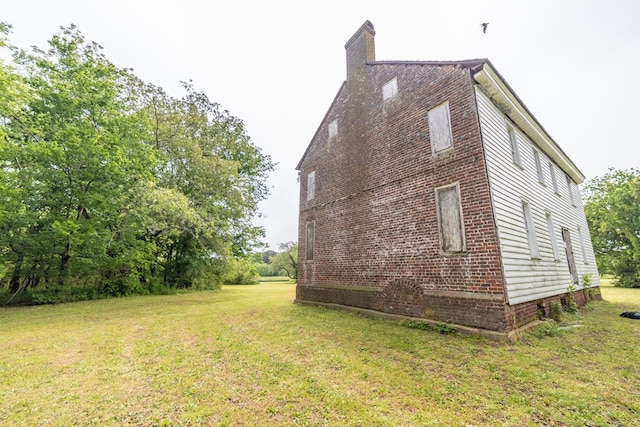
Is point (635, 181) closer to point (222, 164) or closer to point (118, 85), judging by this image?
point (222, 164)

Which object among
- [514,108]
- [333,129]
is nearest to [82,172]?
Result: [333,129]

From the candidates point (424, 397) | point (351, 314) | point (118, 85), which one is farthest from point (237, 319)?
point (118, 85)

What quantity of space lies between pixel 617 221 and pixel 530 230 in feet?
87.8

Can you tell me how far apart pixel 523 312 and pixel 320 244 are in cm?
707

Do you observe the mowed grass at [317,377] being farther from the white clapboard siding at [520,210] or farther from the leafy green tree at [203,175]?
the leafy green tree at [203,175]

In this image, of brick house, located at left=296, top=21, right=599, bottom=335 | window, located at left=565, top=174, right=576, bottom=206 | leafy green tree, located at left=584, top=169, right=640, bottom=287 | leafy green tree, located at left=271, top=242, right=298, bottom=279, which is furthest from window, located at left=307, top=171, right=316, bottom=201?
leafy green tree, located at left=271, top=242, right=298, bottom=279

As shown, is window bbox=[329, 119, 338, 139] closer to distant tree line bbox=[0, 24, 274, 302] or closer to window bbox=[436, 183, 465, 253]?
window bbox=[436, 183, 465, 253]

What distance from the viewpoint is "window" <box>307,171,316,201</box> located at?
1248 cm

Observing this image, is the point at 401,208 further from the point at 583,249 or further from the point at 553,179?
the point at 583,249

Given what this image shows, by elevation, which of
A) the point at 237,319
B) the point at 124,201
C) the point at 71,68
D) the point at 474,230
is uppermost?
the point at 71,68

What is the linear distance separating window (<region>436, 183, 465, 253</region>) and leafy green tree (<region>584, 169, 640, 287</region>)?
28.3m

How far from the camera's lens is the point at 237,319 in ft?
28.6

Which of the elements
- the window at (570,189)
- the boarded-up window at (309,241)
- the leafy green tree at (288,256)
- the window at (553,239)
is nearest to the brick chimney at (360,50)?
the boarded-up window at (309,241)

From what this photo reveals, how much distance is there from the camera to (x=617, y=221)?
79.6ft
